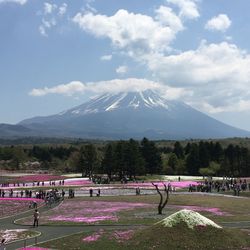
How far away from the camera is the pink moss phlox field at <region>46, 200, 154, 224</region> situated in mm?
52725

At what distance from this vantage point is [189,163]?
499 feet

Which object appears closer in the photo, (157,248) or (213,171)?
(157,248)

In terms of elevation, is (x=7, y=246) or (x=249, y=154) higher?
(x=249, y=154)

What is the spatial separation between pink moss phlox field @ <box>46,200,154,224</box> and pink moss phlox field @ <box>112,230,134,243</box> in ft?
29.7

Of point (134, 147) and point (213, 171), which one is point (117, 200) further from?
point (213, 171)

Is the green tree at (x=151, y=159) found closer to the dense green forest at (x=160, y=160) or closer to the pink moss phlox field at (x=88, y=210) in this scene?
the dense green forest at (x=160, y=160)

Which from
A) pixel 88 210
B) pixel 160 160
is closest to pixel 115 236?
pixel 88 210

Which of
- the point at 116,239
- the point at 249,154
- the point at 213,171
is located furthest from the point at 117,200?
the point at 249,154

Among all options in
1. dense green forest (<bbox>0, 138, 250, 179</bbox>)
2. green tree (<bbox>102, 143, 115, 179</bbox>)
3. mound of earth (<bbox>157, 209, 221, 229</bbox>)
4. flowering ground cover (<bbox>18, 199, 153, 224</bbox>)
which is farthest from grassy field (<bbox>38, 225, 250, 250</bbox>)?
green tree (<bbox>102, 143, 115, 179</bbox>)

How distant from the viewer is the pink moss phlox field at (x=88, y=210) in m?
52.7

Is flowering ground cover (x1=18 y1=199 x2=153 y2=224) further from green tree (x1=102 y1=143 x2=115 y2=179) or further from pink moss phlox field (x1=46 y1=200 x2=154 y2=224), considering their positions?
green tree (x1=102 y1=143 x2=115 y2=179)

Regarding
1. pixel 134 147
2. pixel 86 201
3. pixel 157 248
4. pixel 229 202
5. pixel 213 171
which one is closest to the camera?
pixel 157 248

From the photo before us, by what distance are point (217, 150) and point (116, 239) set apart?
12470 cm

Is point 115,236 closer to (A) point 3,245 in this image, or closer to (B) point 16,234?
(A) point 3,245
